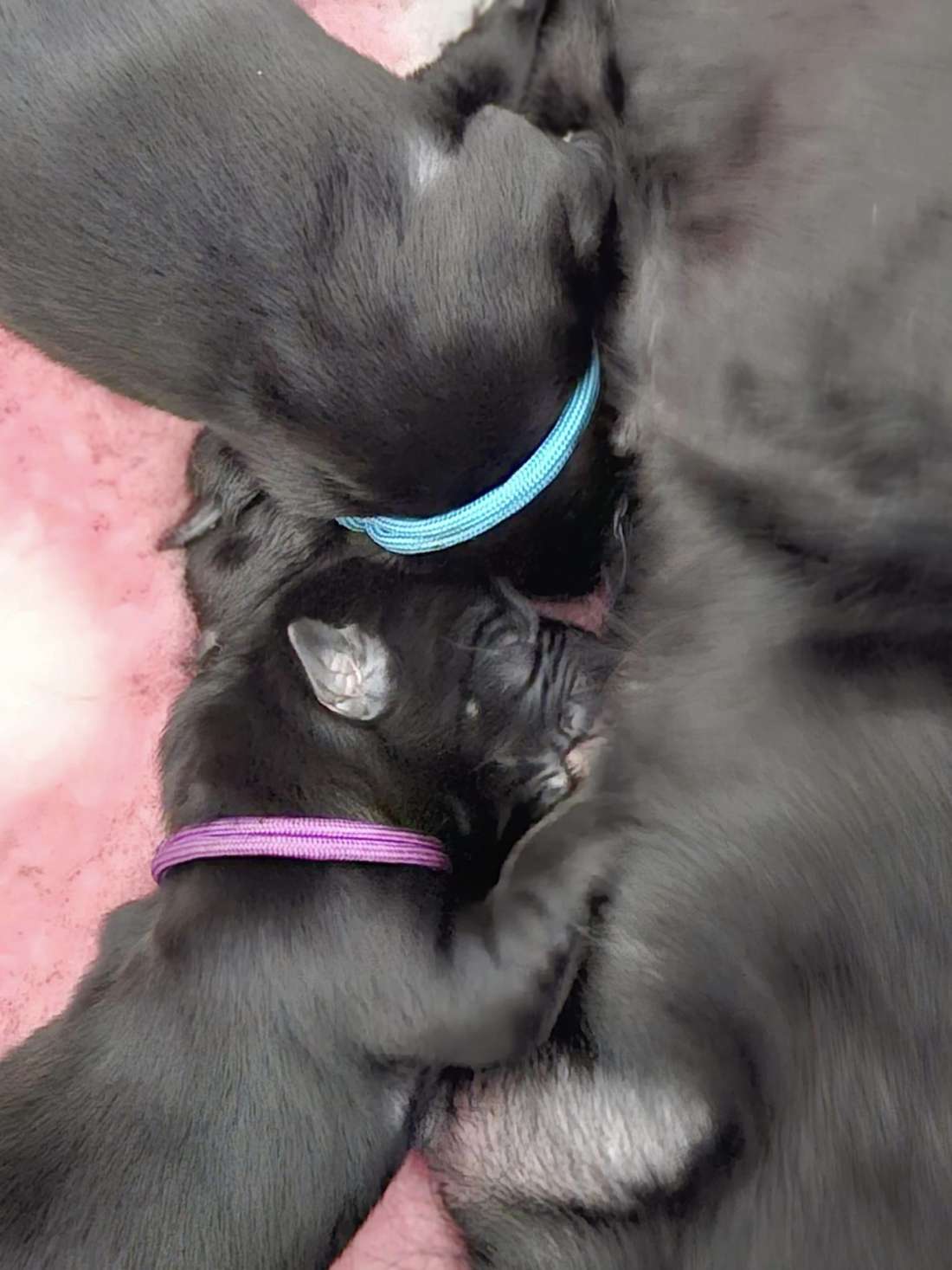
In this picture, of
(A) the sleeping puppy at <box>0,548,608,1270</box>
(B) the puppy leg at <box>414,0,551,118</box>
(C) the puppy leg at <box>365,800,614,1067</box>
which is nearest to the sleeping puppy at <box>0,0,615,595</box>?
(B) the puppy leg at <box>414,0,551,118</box>

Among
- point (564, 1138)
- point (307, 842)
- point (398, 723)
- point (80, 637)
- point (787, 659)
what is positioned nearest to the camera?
point (787, 659)

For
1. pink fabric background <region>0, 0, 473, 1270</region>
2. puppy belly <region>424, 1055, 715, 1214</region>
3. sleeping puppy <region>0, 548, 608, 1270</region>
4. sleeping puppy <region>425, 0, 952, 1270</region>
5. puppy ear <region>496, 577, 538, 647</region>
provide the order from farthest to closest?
pink fabric background <region>0, 0, 473, 1270</region>, puppy ear <region>496, 577, 538, 647</region>, sleeping puppy <region>0, 548, 608, 1270</region>, puppy belly <region>424, 1055, 715, 1214</region>, sleeping puppy <region>425, 0, 952, 1270</region>

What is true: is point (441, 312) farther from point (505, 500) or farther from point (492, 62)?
point (492, 62)

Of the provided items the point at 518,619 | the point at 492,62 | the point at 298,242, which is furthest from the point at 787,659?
the point at 492,62

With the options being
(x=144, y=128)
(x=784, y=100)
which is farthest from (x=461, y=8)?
(x=784, y=100)

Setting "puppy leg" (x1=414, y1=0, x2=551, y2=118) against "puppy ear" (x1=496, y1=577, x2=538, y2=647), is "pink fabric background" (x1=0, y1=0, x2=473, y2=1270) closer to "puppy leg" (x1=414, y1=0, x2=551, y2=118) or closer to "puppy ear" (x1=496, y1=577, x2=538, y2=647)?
"puppy leg" (x1=414, y1=0, x2=551, y2=118)

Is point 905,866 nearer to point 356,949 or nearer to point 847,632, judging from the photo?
point 847,632

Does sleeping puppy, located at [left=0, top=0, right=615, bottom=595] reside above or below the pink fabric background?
above
